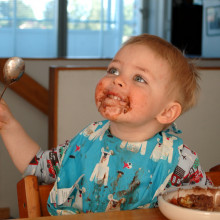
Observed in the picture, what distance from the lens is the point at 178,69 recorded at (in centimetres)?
111

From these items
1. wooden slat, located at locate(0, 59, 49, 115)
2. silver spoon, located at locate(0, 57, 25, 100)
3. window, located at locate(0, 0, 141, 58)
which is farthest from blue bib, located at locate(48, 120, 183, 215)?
window, located at locate(0, 0, 141, 58)

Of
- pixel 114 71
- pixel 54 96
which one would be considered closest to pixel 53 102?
pixel 54 96

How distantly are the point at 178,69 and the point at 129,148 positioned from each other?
221 millimetres

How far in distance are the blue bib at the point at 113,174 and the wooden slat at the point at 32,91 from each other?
1.75 metres

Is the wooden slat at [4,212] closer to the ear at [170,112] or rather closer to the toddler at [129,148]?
the toddler at [129,148]

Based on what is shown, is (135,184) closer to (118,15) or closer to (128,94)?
(128,94)

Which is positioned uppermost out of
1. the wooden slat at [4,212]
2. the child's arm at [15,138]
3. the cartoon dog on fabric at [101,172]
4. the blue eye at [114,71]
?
the blue eye at [114,71]

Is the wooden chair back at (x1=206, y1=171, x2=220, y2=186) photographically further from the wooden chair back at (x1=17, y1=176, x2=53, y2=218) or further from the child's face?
the wooden chair back at (x1=17, y1=176, x2=53, y2=218)

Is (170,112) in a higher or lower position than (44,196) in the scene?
higher

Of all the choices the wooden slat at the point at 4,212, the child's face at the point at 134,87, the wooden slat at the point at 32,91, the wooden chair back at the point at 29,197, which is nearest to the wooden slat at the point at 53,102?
the wooden slat at the point at 32,91

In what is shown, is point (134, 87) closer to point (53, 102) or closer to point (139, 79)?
point (139, 79)

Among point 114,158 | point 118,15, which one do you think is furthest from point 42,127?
point 118,15

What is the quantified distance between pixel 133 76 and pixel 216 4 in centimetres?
329

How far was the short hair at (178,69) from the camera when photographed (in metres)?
1.10
